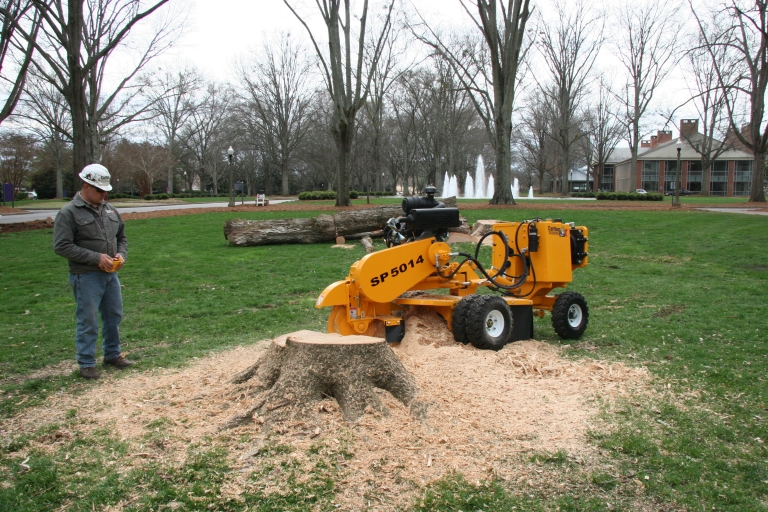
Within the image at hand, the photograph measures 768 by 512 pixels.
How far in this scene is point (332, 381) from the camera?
432cm

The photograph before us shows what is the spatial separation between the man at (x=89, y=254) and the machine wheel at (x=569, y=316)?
15.3 feet

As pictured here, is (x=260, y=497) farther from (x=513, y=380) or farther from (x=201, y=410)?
(x=513, y=380)

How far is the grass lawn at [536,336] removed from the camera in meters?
3.34

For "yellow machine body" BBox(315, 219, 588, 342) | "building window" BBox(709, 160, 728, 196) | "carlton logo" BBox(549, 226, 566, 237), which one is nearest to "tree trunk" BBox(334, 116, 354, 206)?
"yellow machine body" BBox(315, 219, 588, 342)

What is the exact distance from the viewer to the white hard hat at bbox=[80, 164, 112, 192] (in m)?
5.33

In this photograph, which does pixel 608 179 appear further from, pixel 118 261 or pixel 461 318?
pixel 118 261

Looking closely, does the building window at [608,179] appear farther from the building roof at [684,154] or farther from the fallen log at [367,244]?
the fallen log at [367,244]

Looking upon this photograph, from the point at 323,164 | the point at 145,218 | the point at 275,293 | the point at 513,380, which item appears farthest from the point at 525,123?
the point at 513,380

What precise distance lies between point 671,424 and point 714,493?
0.97 meters

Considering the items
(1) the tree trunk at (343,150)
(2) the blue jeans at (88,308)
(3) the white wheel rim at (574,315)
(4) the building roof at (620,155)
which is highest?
(4) the building roof at (620,155)

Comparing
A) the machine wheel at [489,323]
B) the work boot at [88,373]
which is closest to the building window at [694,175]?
the machine wheel at [489,323]

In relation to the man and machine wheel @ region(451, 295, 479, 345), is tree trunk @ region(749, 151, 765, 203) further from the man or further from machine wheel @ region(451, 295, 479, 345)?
the man

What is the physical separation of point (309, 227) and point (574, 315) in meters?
9.10

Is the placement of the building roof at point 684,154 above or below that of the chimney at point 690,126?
below
